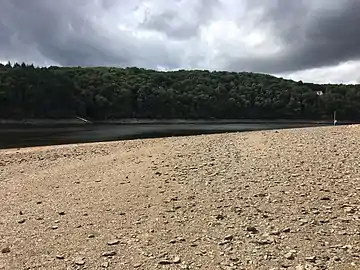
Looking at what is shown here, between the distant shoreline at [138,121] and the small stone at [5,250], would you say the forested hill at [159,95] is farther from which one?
the small stone at [5,250]

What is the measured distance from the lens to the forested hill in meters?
100

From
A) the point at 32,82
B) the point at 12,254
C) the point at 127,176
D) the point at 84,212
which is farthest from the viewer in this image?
the point at 32,82

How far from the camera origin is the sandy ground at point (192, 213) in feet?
20.8

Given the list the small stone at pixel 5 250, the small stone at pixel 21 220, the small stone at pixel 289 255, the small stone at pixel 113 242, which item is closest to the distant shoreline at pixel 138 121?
the small stone at pixel 21 220

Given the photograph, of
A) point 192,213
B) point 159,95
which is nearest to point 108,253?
point 192,213

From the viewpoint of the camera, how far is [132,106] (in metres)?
115

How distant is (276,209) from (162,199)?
2.30m

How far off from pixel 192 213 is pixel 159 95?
111m

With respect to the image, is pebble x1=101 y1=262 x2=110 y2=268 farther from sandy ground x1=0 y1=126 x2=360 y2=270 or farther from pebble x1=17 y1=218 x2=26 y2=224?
pebble x1=17 y1=218 x2=26 y2=224

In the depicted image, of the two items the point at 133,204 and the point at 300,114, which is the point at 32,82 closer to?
the point at 300,114

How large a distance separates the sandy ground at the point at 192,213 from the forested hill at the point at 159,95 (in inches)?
3472

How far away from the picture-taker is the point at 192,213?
27.2 feet

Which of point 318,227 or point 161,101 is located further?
point 161,101

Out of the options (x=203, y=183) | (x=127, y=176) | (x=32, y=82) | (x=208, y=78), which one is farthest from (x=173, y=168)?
(x=208, y=78)
